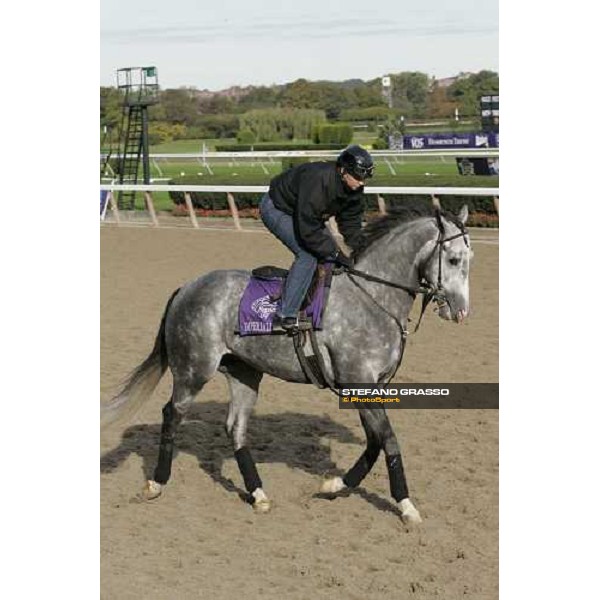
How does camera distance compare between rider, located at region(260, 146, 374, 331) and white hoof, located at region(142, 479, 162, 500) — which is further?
white hoof, located at region(142, 479, 162, 500)

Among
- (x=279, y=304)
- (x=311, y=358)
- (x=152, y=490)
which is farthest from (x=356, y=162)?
(x=152, y=490)

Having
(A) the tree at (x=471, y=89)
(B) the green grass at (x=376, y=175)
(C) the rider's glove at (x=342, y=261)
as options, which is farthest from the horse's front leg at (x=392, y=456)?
(A) the tree at (x=471, y=89)

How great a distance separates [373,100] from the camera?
47062mm

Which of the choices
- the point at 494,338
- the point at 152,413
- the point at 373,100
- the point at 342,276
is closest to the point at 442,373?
the point at 494,338

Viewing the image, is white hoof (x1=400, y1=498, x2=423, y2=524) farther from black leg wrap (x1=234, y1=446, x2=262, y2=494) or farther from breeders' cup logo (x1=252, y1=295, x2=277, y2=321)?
breeders' cup logo (x1=252, y1=295, x2=277, y2=321)

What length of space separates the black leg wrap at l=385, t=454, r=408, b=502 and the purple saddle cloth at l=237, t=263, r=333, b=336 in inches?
31.7

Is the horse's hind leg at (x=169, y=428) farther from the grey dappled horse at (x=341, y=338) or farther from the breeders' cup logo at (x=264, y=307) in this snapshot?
the breeders' cup logo at (x=264, y=307)

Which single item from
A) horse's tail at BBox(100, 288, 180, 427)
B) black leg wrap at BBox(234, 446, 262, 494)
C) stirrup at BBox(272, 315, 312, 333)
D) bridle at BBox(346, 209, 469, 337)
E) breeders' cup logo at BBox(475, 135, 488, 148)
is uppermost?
breeders' cup logo at BBox(475, 135, 488, 148)

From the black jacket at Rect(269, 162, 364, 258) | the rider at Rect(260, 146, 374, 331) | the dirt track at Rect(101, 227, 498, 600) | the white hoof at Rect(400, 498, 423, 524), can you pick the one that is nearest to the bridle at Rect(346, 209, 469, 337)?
the rider at Rect(260, 146, 374, 331)

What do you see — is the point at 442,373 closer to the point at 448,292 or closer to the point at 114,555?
the point at 448,292

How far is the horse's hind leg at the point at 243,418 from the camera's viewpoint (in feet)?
18.7

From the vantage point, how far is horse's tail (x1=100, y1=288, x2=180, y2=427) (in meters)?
6.00

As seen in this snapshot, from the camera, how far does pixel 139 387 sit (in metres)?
6.04
